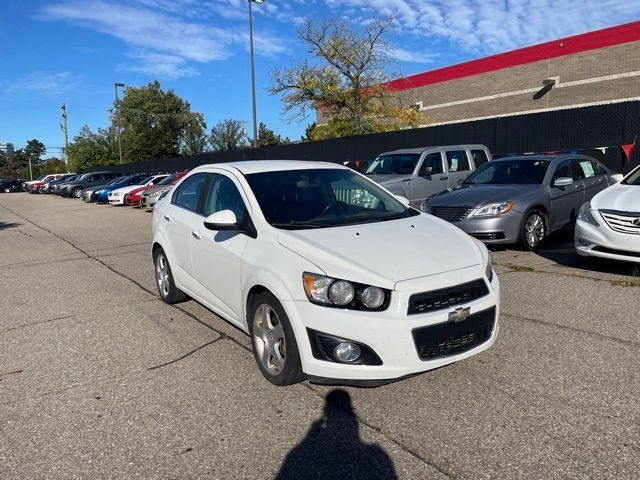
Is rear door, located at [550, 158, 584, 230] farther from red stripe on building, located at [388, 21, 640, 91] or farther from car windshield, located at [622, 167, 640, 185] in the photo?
red stripe on building, located at [388, 21, 640, 91]

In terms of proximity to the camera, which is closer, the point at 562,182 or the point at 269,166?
the point at 269,166

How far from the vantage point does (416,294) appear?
322cm

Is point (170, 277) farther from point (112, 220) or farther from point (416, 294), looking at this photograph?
Answer: point (112, 220)

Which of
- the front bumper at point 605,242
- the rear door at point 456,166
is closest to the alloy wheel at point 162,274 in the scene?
the front bumper at point 605,242

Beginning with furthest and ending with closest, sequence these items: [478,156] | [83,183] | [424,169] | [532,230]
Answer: [83,183]
[478,156]
[424,169]
[532,230]

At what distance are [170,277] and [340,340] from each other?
312 centimetres

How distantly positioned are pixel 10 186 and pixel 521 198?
2502 inches

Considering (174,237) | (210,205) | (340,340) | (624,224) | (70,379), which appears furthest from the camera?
(624,224)

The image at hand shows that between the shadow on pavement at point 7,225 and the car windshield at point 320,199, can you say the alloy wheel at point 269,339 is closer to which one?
the car windshield at point 320,199

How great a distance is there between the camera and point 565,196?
29.3 ft

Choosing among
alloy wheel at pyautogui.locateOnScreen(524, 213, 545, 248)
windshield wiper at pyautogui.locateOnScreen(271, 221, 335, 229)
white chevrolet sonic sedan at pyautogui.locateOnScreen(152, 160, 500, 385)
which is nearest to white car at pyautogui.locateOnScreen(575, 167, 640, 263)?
alloy wheel at pyautogui.locateOnScreen(524, 213, 545, 248)

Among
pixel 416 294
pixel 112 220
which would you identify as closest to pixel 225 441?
pixel 416 294

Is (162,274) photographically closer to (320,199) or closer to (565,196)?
(320,199)

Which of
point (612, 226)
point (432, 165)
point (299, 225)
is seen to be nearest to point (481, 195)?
point (612, 226)
